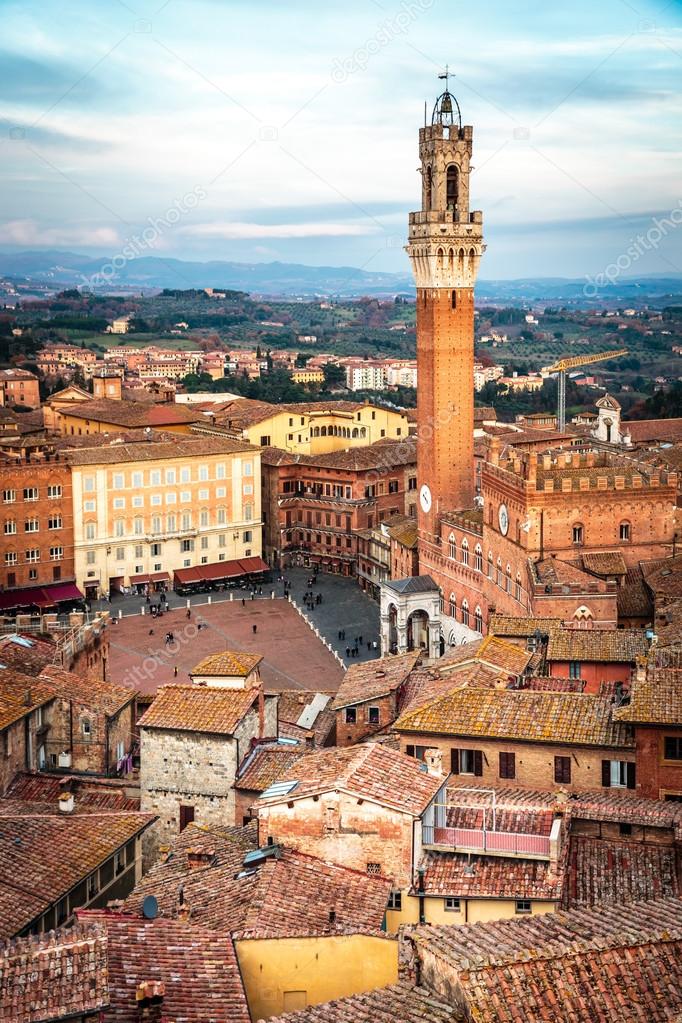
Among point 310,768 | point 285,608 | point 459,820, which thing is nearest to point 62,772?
point 310,768

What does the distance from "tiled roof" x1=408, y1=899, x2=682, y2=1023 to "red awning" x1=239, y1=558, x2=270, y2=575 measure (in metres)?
55.9

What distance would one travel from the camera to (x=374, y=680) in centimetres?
2880

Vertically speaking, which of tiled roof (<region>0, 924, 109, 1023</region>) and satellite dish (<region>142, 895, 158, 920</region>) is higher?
tiled roof (<region>0, 924, 109, 1023</region>)

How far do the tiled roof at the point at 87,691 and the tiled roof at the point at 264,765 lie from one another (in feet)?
15.2

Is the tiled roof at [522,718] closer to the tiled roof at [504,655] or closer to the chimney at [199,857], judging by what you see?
the tiled roof at [504,655]

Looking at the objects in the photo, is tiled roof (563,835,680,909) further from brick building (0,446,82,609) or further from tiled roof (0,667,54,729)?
brick building (0,446,82,609)

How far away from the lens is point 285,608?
60.9 meters

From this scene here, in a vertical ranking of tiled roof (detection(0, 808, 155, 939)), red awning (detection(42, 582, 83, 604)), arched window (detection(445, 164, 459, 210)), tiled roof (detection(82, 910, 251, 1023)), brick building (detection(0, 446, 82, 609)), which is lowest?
red awning (detection(42, 582, 83, 604))

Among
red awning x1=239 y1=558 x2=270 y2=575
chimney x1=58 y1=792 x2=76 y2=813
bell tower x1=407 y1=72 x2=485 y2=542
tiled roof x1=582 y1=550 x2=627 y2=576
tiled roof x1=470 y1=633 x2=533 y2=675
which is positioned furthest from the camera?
red awning x1=239 y1=558 x2=270 y2=575

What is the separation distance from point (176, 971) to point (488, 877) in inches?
185

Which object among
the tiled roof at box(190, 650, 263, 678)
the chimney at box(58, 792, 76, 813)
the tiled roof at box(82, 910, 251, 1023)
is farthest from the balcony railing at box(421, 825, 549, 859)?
the tiled roof at box(190, 650, 263, 678)

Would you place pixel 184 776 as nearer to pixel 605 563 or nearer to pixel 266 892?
pixel 266 892

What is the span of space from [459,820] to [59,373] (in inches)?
5072

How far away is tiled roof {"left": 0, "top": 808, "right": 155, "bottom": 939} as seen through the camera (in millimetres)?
17016
